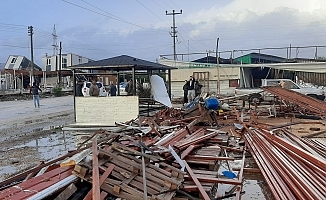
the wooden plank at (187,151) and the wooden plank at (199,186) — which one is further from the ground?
the wooden plank at (187,151)

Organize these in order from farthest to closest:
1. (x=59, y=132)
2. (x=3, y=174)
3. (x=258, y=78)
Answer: (x=258, y=78), (x=59, y=132), (x=3, y=174)

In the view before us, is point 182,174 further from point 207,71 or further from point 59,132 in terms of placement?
point 207,71

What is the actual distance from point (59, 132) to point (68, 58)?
157 feet

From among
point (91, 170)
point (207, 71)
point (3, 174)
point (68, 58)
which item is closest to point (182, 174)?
point (91, 170)

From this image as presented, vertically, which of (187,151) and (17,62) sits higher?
(17,62)

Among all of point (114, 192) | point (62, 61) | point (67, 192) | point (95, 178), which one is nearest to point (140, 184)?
point (114, 192)

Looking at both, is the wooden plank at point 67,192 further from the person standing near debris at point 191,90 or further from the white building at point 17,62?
the white building at point 17,62

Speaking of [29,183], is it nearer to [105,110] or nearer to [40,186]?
[40,186]

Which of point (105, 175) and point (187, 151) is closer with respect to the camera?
point (105, 175)

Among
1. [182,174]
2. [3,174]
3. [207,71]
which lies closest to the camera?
[182,174]

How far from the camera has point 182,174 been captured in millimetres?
4363

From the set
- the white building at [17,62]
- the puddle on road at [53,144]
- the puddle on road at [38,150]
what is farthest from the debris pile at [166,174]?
the white building at [17,62]

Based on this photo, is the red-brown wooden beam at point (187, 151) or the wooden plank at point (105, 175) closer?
the wooden plank at point (105, 175)

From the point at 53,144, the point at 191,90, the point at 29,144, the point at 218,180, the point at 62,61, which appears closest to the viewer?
the point at 218,180
